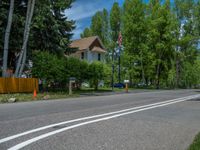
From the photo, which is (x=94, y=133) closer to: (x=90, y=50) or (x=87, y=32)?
(x=90, y=50)

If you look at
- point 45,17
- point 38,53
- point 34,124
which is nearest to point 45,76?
point 38,53

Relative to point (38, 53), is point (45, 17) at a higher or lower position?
higher

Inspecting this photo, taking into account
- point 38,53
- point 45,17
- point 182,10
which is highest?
point 182,10

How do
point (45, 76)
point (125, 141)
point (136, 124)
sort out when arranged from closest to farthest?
point (125, 141) → point (136, 124) → point (45, 76)

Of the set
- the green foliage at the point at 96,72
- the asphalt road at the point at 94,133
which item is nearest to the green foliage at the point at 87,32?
the green foliage at the point at 96,72

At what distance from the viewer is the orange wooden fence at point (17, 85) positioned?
23094 millimetres

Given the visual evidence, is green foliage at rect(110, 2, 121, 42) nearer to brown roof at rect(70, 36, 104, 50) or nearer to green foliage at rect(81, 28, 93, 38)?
green foliage at rect(81, 28, 93, 38)

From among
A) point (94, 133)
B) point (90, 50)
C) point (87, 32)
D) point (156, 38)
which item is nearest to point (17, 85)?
point (94, 133)

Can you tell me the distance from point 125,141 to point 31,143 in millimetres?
2125

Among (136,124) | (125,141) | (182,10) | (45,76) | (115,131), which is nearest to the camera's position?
(125,141)

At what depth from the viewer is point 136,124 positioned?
29.9ft

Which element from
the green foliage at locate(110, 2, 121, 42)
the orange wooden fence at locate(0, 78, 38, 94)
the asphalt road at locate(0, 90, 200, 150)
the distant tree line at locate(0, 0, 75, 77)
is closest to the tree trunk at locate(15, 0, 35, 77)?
the distant tree line at locate(0, 0, 75, 77)

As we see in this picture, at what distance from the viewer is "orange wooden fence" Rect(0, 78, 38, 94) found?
23.1m

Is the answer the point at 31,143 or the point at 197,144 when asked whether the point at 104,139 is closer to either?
the point at 31,143
